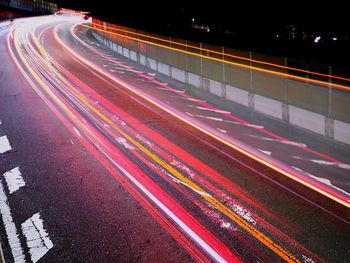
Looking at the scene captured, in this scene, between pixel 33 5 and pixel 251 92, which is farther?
pixel 33 5

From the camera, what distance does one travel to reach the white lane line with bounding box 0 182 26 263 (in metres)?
6.75

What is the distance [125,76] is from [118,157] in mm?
16515

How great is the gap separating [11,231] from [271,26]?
131 ft

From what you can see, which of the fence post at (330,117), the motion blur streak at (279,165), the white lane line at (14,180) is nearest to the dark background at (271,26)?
the fence post at (330,117)

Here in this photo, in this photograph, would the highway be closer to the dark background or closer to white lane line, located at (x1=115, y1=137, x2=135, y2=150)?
white lane line, located at (x1=115, y1=137, x2=135, y2=150)

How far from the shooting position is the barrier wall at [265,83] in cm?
1417

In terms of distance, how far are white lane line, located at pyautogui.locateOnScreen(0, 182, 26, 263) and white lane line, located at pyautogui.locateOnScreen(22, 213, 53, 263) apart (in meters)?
0.17

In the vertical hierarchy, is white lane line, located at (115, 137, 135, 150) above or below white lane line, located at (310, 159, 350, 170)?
above

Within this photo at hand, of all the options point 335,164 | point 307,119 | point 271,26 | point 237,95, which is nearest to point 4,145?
point 335,164

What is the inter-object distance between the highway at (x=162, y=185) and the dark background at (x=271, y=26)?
628 centimetres

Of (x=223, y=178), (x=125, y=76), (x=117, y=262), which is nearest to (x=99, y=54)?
(x=125, y=76)

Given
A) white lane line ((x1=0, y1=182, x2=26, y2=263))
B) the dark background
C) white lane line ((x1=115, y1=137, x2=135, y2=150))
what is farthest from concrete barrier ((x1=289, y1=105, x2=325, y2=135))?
white lane line ((x1=0, y1=182, x2=26, y2=263))

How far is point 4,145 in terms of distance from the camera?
41.9 feet

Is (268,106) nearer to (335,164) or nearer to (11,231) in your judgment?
(335,164)
